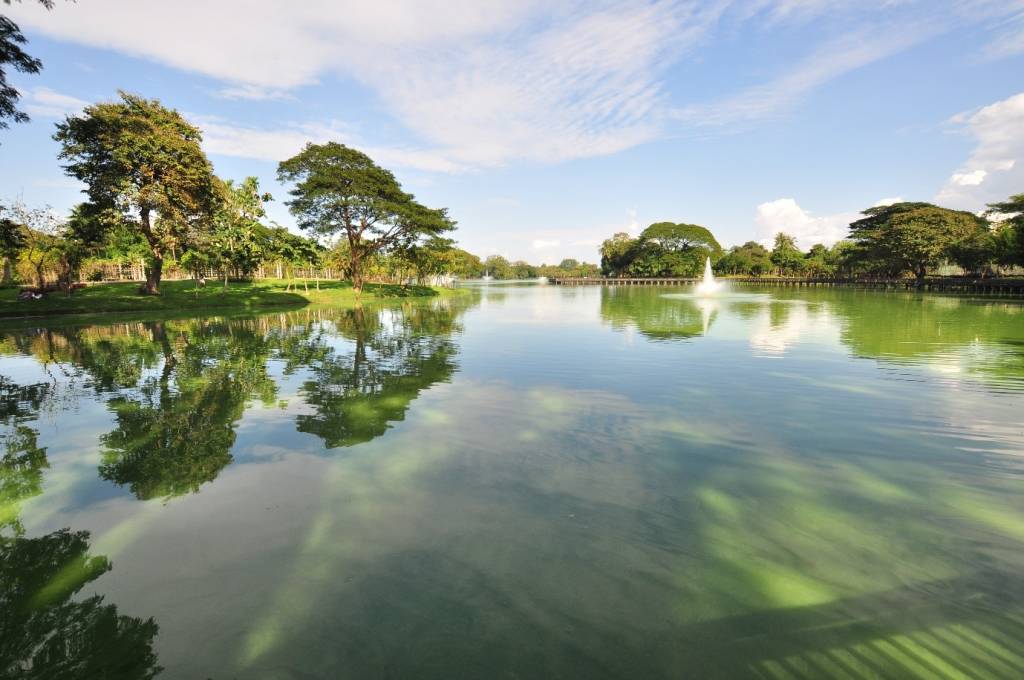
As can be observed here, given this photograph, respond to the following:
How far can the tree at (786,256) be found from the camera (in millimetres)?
134750

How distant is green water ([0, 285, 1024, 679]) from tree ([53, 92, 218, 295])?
3329 cm

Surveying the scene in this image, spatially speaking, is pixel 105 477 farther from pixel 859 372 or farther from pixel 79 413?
pixel 859 372

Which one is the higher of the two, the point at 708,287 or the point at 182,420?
the point at 708,287

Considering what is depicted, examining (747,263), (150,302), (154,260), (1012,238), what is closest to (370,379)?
(150,302)

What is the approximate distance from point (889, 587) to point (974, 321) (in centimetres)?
3451

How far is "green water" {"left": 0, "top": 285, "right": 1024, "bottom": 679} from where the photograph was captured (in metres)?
4.13

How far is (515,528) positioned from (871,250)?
108677 mm

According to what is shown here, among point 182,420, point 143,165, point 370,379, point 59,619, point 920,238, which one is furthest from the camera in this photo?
point 920,238

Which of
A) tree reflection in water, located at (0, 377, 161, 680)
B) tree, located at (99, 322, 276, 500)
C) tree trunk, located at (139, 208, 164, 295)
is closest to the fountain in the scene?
tree, located at (99, 322, 276, 500)

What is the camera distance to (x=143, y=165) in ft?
129

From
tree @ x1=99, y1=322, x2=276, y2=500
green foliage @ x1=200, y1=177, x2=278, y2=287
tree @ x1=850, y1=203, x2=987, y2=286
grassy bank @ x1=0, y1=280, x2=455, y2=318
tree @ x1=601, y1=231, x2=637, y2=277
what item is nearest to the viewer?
tree @ x1=99, y1=322, x2=276, y2=500

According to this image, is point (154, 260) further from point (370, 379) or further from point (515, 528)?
point (515, 528)

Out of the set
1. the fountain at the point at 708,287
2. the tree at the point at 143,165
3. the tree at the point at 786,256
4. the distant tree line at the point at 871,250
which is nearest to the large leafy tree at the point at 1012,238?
the distant tree line at the point at 871,250

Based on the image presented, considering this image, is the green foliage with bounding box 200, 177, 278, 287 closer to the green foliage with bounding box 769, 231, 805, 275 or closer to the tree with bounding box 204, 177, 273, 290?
the tree with bounding box 204, 177, 273, 290
